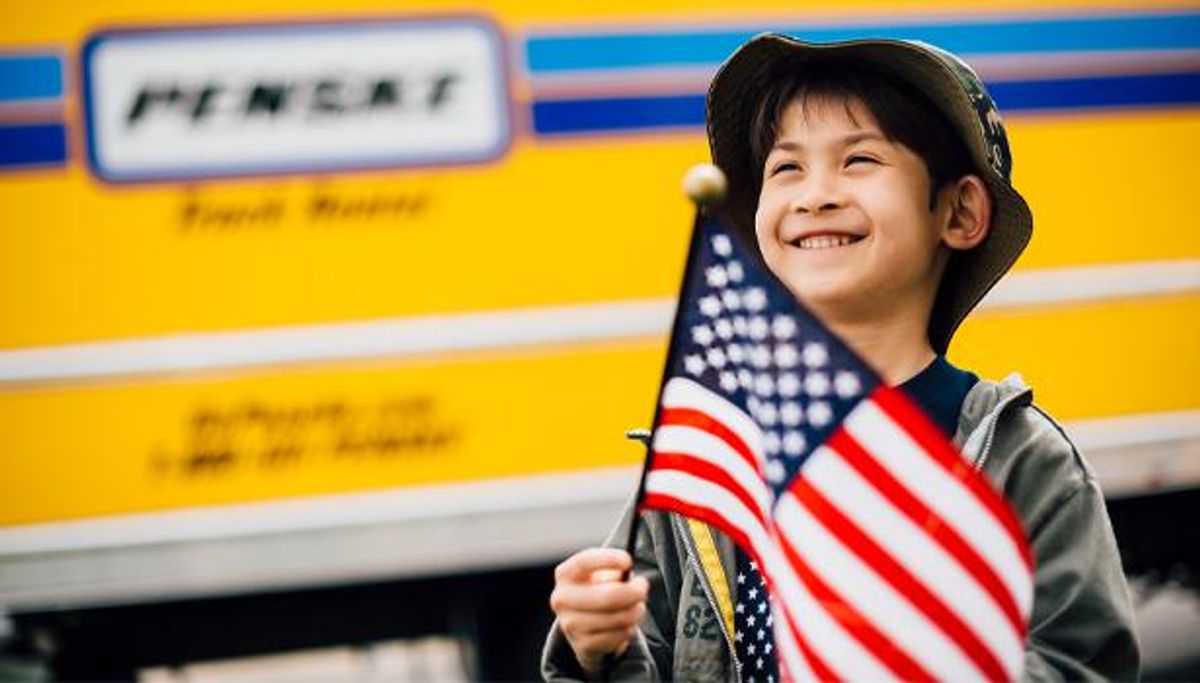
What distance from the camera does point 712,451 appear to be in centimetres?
123

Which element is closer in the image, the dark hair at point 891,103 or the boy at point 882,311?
the boy at point 882,311

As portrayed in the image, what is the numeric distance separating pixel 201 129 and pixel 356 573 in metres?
1.15

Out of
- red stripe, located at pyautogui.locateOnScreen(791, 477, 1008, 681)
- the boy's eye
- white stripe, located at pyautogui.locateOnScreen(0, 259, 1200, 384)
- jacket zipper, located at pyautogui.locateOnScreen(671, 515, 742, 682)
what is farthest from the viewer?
white stripe, located at pyautogui.locateOnScreen(0, 259, 1200, 384)

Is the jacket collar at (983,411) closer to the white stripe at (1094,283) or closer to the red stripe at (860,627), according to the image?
the red stripe at (860,627)

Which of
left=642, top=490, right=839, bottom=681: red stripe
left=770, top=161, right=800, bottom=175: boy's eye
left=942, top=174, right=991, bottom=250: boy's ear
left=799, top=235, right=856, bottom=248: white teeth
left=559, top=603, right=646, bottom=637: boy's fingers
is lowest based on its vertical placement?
left=559, top=603, right=646, bottom=637: boy's fingers

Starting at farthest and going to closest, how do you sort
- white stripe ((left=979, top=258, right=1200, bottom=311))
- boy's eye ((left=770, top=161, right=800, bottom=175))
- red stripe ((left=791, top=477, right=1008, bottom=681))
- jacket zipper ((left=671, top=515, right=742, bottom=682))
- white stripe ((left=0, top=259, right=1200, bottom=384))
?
1. white stripe ((left=979, top=258, right=1200, bottom=311))
2. white stripe ((left=0, top=259, right=1200, bottom=384))
3. boy's eye ((left=770, top=161, right=800, bottom=175))
4. jacket zipper ((left=671, top=515, right=742, bottom=682))
5. red stripe ((left=791, top=477, right=1008, bottom=681))

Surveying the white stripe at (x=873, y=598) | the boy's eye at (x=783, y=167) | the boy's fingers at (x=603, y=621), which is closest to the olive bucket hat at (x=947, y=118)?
the boy's eye at (x=783, y=167)

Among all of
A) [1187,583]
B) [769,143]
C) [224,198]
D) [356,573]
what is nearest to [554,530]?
[356,573]

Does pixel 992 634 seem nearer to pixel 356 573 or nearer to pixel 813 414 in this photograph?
pixel 813 414

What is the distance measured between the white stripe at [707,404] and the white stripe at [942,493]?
0.13 metres

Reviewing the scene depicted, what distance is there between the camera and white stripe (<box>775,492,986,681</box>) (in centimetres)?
105

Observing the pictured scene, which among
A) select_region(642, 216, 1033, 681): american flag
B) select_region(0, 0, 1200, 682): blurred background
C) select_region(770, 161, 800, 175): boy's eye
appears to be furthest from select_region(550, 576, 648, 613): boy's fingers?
select_region(0, 0, 1200, 682): blurred background

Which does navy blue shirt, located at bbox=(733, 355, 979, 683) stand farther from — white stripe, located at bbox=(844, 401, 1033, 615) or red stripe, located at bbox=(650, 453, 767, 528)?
white stripe, located at bbox=(844, 401, 1033, 615)

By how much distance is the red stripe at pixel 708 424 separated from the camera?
1225 millimetres
